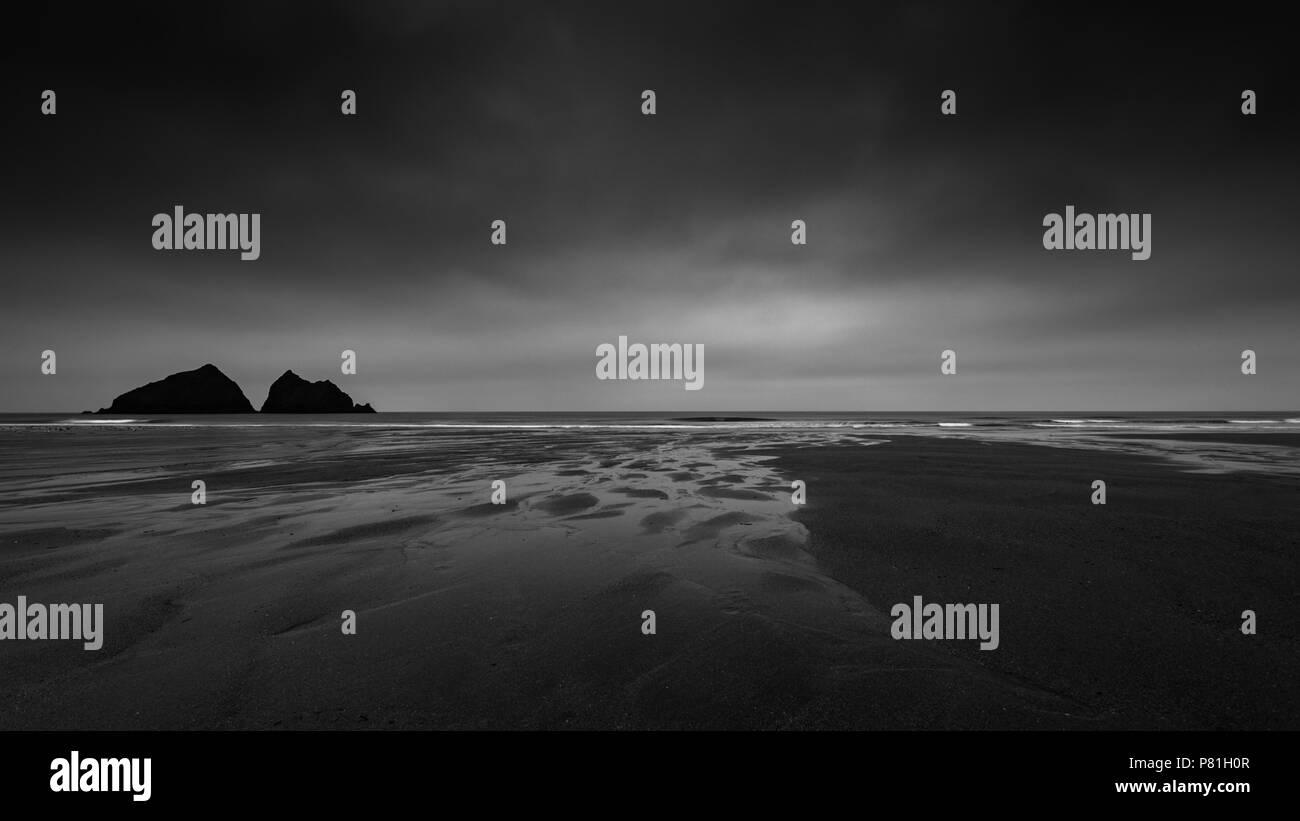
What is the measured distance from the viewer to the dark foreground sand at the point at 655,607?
2.98 m

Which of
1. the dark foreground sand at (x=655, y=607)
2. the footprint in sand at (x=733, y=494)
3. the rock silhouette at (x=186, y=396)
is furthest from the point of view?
the rock silhouette at (x=186, y=396)

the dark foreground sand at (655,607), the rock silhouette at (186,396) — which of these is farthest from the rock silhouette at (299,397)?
the dark foreground sand at (655,607)

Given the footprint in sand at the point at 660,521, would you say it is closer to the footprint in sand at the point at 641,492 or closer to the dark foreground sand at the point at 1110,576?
the footprint in sand at the point at 641,492

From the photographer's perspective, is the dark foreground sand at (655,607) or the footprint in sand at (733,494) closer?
the dark foreground sand at (655,607)

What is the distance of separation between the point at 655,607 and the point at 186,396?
197 metres

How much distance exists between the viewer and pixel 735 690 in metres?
3.16

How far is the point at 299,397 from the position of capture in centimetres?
15388

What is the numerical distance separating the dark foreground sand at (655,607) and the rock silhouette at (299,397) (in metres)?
173

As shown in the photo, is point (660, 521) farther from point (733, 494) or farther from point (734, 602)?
point (734, 602)

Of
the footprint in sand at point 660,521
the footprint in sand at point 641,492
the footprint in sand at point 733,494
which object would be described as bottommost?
the footprint in sand at point 733,494
